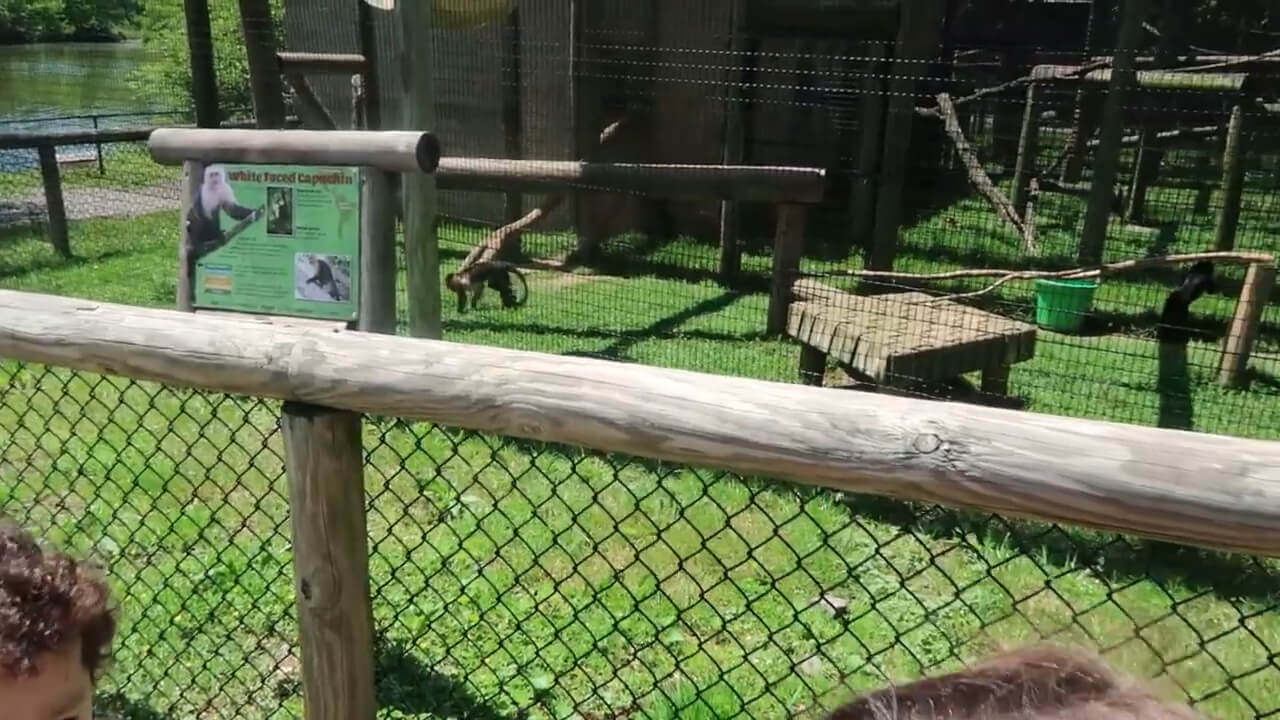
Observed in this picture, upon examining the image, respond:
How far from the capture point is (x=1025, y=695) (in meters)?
0.95

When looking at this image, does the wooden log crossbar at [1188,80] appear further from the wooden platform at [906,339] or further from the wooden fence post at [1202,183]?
the wooden fence post at [1202,183]

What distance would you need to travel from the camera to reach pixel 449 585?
3301mm

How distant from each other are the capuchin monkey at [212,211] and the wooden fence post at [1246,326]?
5162 mm

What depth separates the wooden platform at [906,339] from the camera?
14.4 feet

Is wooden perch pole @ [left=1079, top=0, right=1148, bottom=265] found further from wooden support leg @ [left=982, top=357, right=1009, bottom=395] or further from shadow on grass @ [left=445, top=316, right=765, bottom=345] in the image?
wooden support leg @ [left=982, top=357, right=1009, bottom=395]

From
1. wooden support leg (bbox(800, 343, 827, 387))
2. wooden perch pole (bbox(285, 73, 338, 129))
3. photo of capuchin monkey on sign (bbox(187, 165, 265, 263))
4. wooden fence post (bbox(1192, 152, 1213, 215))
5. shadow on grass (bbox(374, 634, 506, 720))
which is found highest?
wooden perch pole (bbox(285, 73, 338, 129))

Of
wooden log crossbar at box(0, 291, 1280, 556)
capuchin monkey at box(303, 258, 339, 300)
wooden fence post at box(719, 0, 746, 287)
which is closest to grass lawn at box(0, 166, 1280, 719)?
wooden log crossbar at box(0, 291, 1280, 556)

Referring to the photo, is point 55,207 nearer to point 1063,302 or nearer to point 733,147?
point 733,147

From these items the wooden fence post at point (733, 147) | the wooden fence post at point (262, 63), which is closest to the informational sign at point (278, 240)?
the wooden fence post at point (262, 63)

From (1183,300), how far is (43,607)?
6.65 m

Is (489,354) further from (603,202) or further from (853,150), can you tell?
(853,150)

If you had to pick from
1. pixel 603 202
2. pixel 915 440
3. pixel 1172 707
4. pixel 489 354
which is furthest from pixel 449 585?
pixel 603 202

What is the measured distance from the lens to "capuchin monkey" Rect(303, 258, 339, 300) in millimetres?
3075

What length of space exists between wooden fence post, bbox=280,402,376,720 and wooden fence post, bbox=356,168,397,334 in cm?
139
